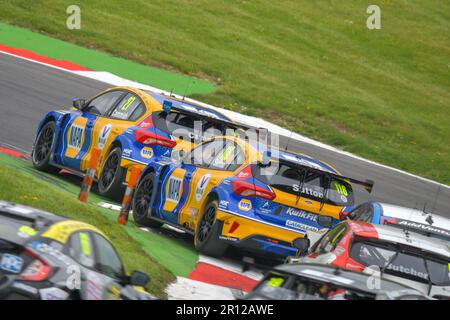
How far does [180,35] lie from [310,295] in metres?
31.4

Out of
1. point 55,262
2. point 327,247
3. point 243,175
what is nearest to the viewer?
point 55,262

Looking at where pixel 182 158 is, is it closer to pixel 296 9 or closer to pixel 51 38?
pixel 51 38

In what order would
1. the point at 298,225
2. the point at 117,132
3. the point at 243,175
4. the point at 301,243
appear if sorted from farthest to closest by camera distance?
the point at 117,132 < the point at 243,175 < the point at 298,225 < the point at 301,243

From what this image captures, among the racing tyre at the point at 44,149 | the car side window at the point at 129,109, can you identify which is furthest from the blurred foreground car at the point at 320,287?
the racing tyre at the point at 44,149

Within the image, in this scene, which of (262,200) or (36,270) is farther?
(262,200)

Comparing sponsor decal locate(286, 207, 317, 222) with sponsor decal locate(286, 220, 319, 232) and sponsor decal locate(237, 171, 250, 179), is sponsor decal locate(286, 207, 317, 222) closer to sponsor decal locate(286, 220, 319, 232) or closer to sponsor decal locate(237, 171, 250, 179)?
sponsor decal locate(286, 220, 319, 232)

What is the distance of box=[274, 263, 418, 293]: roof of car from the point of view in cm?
738

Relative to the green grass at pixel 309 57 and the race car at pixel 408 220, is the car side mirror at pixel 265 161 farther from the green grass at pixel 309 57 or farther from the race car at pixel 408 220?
the green grass at pixel 309 57

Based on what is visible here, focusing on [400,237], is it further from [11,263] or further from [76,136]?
[76,136]

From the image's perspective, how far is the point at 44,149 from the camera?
17.1 m

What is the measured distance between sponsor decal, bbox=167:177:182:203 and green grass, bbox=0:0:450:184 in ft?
47.6

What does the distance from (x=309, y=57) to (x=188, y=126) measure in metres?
25.4

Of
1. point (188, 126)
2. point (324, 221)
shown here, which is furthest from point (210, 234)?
point (188, 126)

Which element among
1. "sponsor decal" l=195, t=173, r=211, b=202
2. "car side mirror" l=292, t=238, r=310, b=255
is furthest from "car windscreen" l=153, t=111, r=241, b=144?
"car side mirror" l=292, t=238, r=310, b=255
